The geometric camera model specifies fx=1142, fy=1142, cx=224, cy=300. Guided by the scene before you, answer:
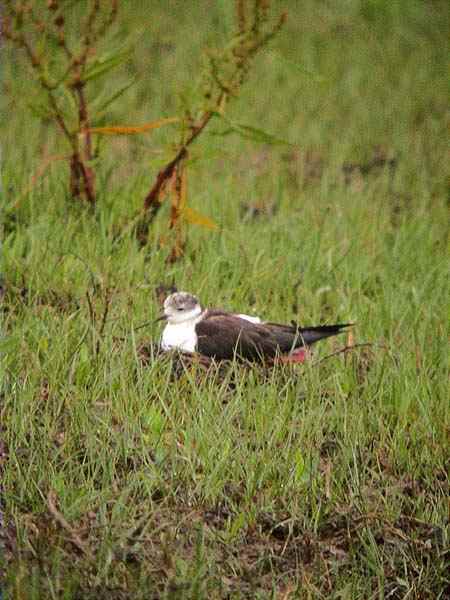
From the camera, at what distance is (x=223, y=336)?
422cm

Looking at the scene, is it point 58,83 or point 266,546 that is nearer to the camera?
point 266,546

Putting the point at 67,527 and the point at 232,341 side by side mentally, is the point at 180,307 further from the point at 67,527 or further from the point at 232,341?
the point at 67,527

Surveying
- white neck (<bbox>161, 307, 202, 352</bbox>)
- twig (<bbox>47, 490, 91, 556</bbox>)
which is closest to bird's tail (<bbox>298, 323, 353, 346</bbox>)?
white neck (<bbox>161, 307, 202, 352</bbox>)

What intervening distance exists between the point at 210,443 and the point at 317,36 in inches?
218

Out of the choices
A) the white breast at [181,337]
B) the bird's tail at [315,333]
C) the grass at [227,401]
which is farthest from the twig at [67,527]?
the bird's tail at [315,333]

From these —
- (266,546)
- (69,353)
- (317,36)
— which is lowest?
(266,546)

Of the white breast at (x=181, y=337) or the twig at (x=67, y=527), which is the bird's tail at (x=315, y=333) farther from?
the twig at (x=67, y=527)

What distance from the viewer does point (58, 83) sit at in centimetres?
506

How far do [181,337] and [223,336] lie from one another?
0.16m

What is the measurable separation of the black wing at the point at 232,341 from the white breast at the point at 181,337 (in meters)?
0.02

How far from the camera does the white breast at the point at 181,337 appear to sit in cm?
422

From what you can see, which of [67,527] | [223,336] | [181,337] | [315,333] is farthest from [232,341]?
[67,527]

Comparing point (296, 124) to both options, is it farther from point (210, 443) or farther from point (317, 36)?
point (210, 443)

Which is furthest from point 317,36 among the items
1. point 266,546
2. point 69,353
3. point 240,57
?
Result: point 266,546
